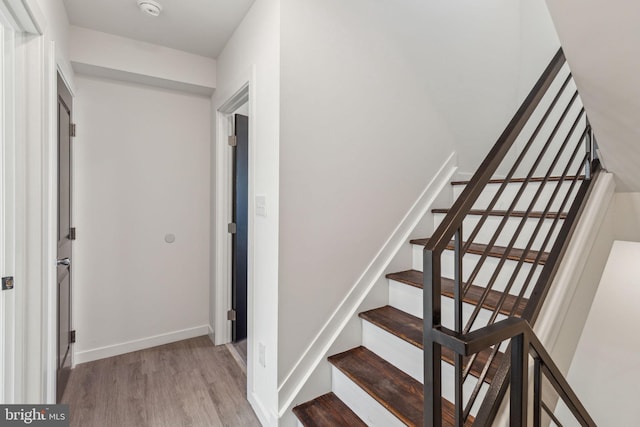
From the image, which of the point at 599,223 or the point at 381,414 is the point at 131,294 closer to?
the point at 381,414

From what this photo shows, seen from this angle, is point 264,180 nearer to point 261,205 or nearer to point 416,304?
point 261,205

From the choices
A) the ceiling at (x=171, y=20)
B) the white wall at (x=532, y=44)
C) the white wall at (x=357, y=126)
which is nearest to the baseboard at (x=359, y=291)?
the white wall at (x=357, y=126)

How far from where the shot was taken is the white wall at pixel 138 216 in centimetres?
259

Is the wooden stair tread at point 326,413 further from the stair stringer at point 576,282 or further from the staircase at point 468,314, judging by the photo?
the stair stringer at point 576,282

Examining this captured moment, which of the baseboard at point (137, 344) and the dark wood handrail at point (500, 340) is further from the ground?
the dark wood handrail at point (500, 340)

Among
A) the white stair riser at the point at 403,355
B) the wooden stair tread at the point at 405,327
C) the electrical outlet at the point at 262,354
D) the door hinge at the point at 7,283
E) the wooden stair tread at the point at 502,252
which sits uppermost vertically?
the wooden stair tread at the point at 502,252

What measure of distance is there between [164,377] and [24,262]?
1345 millimetres

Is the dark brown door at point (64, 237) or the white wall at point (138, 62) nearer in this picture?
the dark brown door at point (64, 237)

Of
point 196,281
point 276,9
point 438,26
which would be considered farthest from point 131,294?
point 438,26

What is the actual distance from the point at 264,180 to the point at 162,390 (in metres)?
1.65

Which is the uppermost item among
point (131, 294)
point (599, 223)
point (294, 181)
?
point (294, 181)

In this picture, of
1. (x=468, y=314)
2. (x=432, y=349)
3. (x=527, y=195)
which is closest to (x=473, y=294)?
(x=468, y=314)

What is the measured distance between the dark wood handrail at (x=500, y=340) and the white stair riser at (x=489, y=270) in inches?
18.8

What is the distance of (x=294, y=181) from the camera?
69.1 inches
